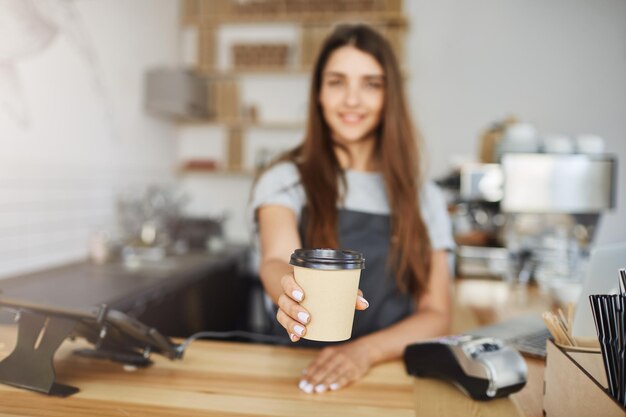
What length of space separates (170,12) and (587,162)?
3.23 meters

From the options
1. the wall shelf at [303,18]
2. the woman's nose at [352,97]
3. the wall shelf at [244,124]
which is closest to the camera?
the woman's nose at [352,97]

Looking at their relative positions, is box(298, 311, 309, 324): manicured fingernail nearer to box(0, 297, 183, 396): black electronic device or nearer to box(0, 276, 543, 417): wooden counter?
box(0, 276, 543, 417): wooden counter

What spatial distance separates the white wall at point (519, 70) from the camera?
13.9 ft

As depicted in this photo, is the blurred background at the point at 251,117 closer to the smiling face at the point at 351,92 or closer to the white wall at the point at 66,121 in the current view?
the white wall at the point at 66,121

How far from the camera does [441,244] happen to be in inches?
60.5

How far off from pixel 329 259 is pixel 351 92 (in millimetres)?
816

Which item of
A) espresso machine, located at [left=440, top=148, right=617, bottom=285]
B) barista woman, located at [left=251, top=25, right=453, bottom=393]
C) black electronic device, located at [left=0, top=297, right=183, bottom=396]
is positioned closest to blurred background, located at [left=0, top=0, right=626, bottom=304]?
espresso machine, located at [left=440, top=148, right=617, bottom=285]

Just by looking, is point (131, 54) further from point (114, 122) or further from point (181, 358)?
point (181, 358)

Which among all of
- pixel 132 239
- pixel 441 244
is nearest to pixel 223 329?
pixel 132 239

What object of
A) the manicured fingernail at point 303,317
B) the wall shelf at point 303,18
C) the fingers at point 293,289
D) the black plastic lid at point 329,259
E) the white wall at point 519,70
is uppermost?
the wall shelf at point 303,18

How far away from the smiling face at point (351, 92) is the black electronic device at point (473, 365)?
0.63m

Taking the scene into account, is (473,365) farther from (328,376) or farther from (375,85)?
(375,85)

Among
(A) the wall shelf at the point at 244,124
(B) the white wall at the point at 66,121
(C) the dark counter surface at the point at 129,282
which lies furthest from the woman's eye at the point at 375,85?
(A) the wall shelf at the point at 244,124

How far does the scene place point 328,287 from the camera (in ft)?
2.22
